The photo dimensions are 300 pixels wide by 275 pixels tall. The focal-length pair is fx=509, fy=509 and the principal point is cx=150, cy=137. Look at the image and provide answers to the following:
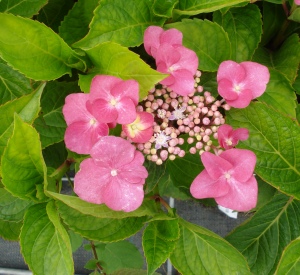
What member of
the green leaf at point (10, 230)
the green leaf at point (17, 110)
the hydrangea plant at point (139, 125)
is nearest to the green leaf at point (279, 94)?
the hydrangea plant at point (139, 125)

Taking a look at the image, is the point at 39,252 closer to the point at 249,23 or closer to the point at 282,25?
the point at 249,23

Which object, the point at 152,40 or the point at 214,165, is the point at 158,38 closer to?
the point at 152,40

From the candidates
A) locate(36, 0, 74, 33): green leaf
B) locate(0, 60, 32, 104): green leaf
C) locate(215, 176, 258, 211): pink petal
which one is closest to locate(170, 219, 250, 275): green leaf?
locate(215, 176, 258, 211): pink petal

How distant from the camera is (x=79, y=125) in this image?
625 millimetres

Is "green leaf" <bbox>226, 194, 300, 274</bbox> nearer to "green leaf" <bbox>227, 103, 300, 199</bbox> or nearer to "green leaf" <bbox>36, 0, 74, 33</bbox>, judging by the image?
"green leaf" <bbox>227, 103, 300, 199</bbox>

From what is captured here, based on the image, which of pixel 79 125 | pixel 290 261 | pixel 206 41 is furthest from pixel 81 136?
pixel 290 261

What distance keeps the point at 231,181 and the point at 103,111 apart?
18 centimetres

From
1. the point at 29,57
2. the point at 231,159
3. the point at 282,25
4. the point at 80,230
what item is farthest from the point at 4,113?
the point at 282,25

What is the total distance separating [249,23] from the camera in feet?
2.73

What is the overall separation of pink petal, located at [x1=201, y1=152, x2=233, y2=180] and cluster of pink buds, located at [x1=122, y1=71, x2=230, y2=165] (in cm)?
4

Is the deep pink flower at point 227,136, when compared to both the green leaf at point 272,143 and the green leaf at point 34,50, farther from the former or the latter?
the green leaf at point 34,50

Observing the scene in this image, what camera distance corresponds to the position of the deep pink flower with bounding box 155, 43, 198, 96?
2.05 feet

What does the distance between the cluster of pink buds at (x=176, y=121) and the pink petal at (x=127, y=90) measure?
0.16ft

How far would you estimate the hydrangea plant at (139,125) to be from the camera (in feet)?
1.97
